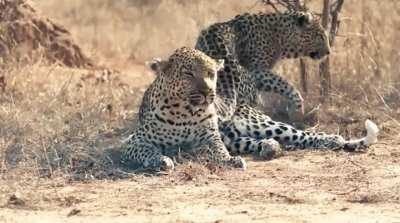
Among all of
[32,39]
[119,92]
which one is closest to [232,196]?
[119,92]

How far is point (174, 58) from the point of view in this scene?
1007 centimetres

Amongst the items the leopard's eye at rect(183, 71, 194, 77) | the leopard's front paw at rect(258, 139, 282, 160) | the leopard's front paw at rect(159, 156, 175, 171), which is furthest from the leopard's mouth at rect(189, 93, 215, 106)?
the leopard's front paw at rect(258, 139, 282, 160)

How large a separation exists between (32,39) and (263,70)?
453 centimetres

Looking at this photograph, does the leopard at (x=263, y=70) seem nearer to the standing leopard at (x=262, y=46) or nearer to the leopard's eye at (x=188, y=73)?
the standing leopard at (x=262, y=46)

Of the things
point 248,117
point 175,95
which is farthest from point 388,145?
point 175,95

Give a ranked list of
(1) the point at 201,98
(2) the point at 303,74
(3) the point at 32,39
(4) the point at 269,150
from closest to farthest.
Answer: (1) the point at 201,98 → (4) the point at 269,150 → (2) the point at 303,74 → (3) the point at 32,39

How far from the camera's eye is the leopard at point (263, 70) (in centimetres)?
1070

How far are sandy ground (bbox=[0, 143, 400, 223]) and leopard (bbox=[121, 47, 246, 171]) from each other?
1.19ft

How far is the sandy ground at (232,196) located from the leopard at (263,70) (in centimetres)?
55

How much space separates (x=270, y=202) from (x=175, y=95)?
1.89 meters

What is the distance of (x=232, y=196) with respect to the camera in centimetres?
876

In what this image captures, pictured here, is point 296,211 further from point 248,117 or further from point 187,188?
point 248,117

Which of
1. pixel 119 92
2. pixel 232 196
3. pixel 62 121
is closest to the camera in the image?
pixel 232 196

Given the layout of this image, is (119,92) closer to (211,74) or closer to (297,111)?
(297,111)
